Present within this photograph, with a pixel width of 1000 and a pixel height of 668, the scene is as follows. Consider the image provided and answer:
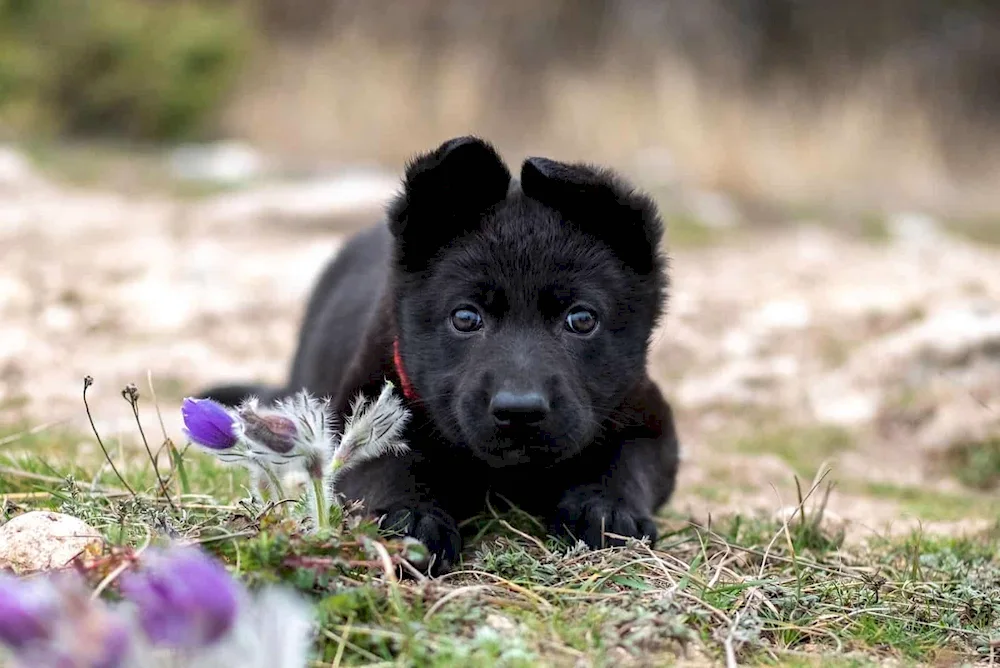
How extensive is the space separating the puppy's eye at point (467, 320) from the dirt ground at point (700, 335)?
1.55m

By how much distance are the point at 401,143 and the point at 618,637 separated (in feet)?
42.9

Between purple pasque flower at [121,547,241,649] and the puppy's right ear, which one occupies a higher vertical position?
the puppy's right ear

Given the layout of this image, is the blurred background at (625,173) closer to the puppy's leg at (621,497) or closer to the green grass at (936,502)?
the green grass at (936,502)

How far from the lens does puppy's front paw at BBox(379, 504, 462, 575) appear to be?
111 inches

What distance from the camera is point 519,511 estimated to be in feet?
10.6

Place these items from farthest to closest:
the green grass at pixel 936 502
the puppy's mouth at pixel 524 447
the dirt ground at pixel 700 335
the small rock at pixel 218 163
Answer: the small rock at pixel 218 163 → the dirt ground at pixel 700 335 → the green grass at pixel 936 502 → the puppy's mouth at pixel 524 447

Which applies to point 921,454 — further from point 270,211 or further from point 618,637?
point 270,211

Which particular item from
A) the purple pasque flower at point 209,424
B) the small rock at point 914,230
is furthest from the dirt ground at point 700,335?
the purple pasque flower at point 209,424

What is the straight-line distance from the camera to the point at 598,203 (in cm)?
332

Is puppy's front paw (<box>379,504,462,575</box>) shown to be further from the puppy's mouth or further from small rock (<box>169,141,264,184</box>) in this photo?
small rock (<box>169,141,264,184</box>)

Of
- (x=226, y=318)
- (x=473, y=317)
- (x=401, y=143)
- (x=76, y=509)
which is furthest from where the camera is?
(x=401, y=143)

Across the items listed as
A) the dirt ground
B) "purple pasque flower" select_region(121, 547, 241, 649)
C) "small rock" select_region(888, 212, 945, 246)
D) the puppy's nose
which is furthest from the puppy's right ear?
"small rock" select_region(888, 212, 945, 246)

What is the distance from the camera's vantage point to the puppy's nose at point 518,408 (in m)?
2.74

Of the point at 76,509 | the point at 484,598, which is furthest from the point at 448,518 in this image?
the point at 76,509
